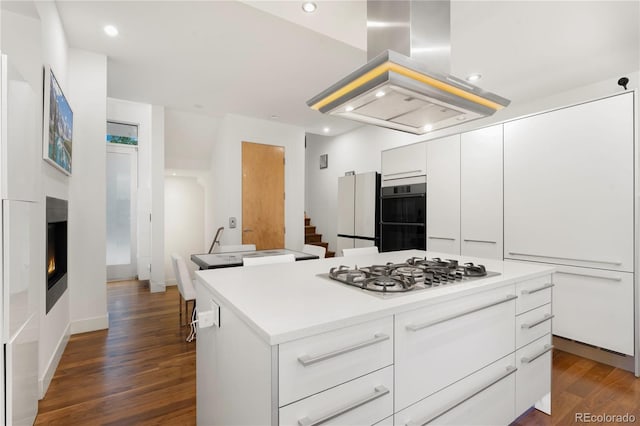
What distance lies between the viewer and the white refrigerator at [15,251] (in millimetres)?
1058

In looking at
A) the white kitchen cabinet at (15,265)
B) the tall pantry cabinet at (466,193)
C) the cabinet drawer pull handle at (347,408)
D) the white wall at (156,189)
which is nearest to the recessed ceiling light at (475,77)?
the tall pantry cabinet at (466,193)

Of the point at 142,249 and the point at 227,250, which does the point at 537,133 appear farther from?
the point at 142,249

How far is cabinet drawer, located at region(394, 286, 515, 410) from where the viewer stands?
1.10 metres

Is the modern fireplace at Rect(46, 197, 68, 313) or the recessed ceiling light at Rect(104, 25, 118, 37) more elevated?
the recessed ceiling light at Rect(104, 25, 118, 37)

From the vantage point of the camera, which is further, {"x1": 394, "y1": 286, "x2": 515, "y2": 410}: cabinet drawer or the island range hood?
the island range hood

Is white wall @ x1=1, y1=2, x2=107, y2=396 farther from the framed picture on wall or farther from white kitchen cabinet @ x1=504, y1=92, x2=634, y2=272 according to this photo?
white kitchen cabinet @ x1=504, y1=92, x2=634, y2=272

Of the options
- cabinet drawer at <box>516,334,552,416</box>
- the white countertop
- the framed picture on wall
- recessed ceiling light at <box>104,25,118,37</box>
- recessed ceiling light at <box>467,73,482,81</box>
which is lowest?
cabinet drawer at <box>516,334,552,416</box>

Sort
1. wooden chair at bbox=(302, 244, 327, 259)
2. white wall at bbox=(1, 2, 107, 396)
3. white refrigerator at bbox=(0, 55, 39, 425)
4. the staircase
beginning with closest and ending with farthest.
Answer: white refrigerator at bbox=(0, 55, 39, 425), white wall at bbox=(1, 2, 107, 396), wooden chair at bbox=(302, 244, 327, 259), the staircase

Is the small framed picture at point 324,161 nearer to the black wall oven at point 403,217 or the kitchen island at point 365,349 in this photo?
the black wall oven at point 403,217

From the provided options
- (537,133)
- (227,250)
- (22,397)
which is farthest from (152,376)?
(537,133)

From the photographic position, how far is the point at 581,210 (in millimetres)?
2506

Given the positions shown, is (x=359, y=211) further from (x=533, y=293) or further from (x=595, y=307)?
(x=533, y=293)

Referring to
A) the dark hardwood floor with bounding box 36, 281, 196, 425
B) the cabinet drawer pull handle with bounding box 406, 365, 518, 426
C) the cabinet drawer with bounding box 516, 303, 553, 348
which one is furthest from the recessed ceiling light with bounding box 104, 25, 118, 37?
the cabinet drawer with bounding box 516, 303, 553, 348

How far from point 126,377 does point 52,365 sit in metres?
0.56
